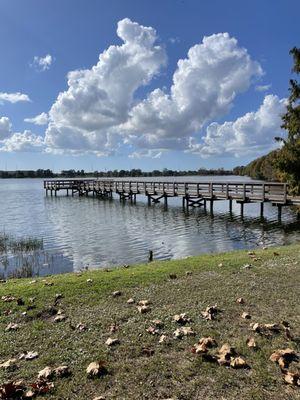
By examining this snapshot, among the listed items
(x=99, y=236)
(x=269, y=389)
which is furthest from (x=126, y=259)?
(x=269, y=389)

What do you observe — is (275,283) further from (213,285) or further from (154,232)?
(154,232)

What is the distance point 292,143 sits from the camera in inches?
536

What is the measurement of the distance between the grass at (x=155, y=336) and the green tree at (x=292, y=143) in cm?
538

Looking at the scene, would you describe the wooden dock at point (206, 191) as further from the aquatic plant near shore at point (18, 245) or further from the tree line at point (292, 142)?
the aquatic plant near shore at point (18, 245)

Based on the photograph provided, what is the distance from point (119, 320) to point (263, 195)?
27.4 metres

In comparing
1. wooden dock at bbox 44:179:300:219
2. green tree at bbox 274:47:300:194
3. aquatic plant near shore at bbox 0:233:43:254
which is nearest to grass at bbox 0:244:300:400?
green tree at bbox 274:47:300:194

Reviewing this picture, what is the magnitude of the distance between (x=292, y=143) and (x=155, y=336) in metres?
10.7

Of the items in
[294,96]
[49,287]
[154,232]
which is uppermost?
[294,96]

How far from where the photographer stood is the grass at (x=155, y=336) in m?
3.95

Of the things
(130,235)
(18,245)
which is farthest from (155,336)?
(130,235)

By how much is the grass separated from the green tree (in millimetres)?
5383

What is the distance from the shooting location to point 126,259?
15844 mm

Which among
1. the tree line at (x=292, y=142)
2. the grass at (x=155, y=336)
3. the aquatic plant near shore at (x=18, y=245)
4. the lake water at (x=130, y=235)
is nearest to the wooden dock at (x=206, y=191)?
the lake water at (x=130, y=235)

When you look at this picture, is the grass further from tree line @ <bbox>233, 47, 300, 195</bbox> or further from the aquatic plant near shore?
the aquatic plant near shore
